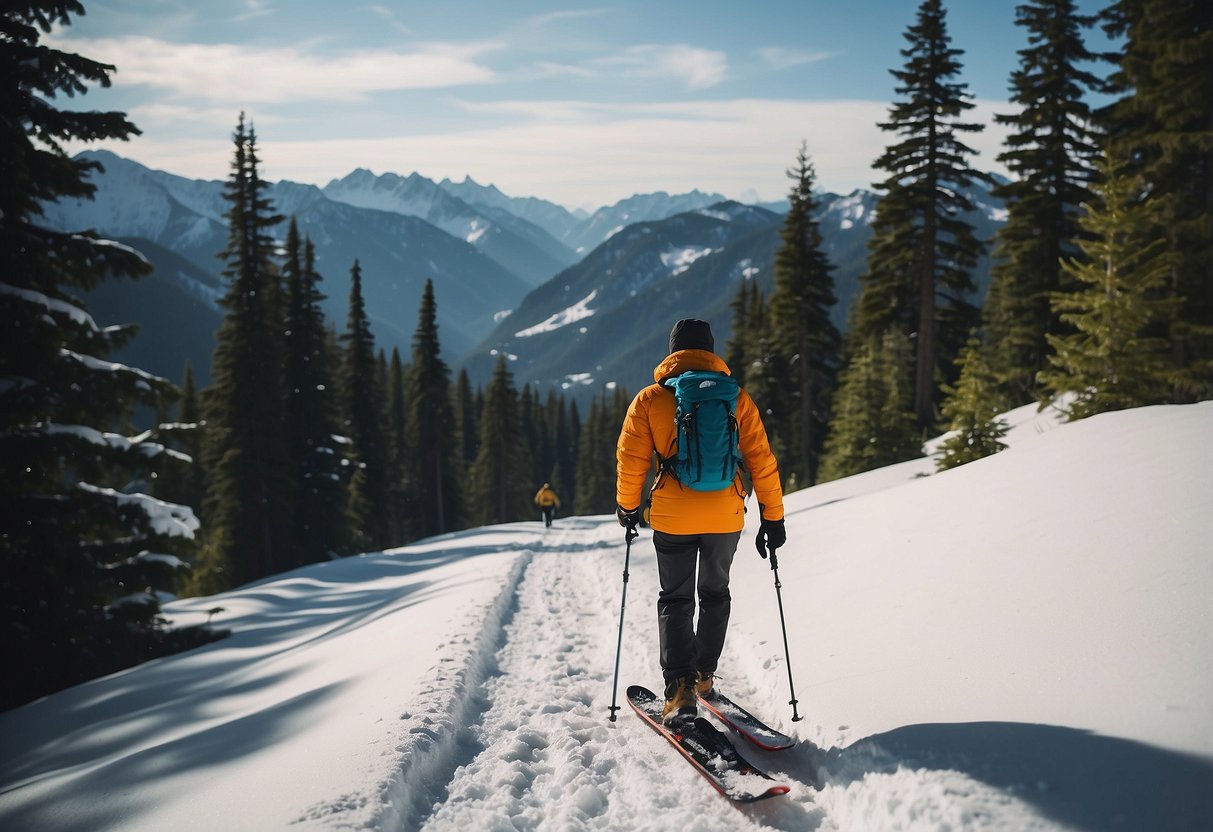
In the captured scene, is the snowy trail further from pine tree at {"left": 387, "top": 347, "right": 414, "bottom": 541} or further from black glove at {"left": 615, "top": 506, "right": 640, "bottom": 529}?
pine tree at {"left": 387, "top": 347, "right": 414, "bottom": 541}

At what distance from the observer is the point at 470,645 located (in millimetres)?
7375

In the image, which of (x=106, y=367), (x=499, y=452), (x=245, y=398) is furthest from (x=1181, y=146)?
(x=499, y=452)

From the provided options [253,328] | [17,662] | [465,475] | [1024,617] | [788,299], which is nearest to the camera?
[1024,617]

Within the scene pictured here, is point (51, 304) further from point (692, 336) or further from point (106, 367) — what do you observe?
point (692, 336)

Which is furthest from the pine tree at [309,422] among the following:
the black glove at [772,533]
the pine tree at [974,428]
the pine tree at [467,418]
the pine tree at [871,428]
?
the pine tree at [467,418]

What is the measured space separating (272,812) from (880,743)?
3600 mm

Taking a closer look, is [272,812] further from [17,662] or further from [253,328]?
[253,328]

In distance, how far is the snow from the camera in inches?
144

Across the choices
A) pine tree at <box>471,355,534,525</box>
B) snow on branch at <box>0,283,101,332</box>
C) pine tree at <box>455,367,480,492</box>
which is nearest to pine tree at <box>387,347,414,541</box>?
pine tree at <box>455,367,480,492</box>

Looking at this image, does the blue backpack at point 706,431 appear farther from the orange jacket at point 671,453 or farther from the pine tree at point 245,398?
the pine tree at point 245,398

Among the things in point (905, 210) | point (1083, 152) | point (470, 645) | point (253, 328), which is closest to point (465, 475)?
point (253, 328)

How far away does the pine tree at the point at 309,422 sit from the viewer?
32656 mm

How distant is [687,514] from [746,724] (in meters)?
1.54

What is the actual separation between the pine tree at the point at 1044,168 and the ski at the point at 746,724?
20595mm
